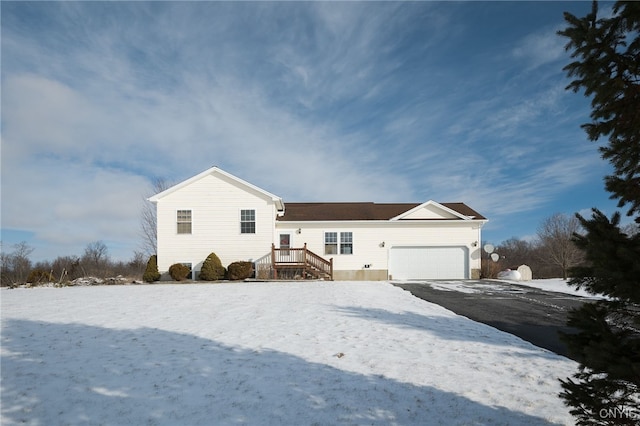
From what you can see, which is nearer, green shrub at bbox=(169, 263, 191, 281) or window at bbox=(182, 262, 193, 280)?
green shrub at bbox=(169, 263, 191, 281)

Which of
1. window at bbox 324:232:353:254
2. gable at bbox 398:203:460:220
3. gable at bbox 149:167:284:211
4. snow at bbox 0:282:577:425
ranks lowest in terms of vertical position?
snow at bbox 0:282:577:425

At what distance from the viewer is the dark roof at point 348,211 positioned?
2227 centimetres

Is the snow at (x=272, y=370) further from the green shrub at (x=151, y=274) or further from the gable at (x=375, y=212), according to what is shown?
the gable at (x=375, y=212)

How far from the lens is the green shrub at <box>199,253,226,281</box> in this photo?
18844mm

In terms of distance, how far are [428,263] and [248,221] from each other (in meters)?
11.5

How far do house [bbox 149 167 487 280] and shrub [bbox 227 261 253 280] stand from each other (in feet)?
2.45

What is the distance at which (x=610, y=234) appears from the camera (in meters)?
2.66

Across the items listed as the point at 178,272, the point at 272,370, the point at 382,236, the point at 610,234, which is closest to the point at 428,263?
the point at 382,236

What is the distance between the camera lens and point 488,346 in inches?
260

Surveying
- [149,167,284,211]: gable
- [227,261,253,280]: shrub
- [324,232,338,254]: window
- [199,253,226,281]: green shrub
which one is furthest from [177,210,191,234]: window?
[324,232,338,254]: window

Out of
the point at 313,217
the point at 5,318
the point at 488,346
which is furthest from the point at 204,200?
the point at 488,346

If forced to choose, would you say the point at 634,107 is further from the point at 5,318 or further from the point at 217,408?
the point at 5,318

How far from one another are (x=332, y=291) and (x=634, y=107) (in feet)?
39.5

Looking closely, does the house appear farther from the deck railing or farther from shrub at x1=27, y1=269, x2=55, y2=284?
shrub at x1=27, y1=269, x2=55, y2=284
